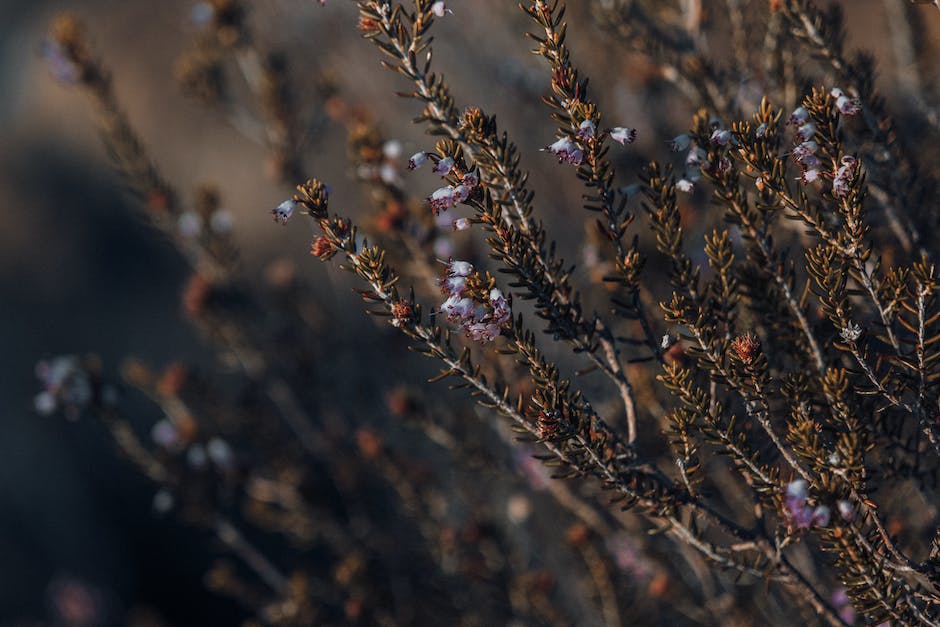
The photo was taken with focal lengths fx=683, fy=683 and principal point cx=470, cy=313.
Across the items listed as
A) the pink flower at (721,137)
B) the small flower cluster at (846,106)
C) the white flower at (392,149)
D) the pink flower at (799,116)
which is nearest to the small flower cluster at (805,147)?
the pink flower at (799,116)

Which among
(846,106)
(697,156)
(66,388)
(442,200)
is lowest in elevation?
(66,388)

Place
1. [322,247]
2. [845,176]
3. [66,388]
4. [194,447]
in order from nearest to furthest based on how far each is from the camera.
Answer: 1. [845,176]
2. [322,247]
3. [66,388]
4. [194,447]

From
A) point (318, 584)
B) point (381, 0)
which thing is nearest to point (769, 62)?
point (381, 0)

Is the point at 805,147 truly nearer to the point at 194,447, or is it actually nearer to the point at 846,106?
the point at 846,106

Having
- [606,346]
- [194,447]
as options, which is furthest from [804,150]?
[194,447]

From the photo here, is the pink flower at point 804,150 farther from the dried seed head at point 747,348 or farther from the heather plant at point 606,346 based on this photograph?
the dried seed head at point 747,348

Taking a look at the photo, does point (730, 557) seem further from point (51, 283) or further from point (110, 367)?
point (51, 283)

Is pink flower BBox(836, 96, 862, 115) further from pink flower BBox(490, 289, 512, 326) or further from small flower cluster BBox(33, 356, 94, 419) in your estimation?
small flower cluster BBox(33, 356, 94, 419)

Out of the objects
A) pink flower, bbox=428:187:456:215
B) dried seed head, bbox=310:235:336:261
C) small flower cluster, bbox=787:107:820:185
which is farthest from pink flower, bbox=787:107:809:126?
dried seed head, bbox=310:235:336:261
